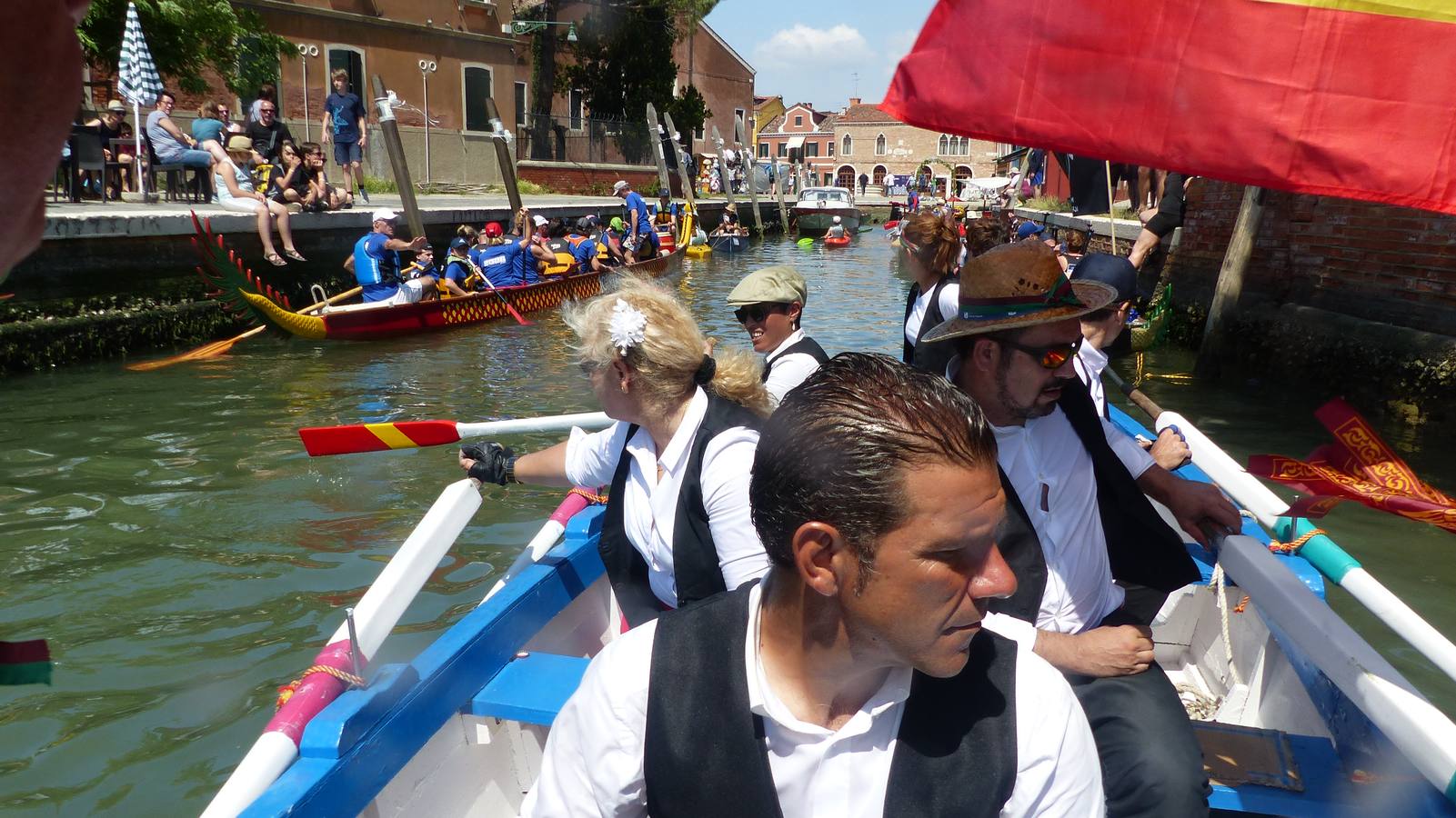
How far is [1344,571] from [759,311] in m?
2.38

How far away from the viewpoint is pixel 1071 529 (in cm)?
222

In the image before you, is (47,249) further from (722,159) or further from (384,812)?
(722,159)

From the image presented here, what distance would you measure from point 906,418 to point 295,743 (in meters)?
1.59

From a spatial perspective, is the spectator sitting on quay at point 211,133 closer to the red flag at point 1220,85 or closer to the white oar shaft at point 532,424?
the white oar shaft at point 532,424

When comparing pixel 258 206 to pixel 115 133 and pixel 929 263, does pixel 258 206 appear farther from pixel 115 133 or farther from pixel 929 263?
pixel 929 263

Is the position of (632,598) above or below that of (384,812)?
above

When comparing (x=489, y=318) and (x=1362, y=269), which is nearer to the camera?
(x=1362, y=269)

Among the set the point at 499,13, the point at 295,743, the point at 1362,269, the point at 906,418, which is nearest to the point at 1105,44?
the point at 906,418

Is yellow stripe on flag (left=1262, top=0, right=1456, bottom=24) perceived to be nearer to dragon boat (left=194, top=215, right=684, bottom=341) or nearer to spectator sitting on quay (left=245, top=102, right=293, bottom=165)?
dragon boat (left=194, top=215, right=684, bottom=341)

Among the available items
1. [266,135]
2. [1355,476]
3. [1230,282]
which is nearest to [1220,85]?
[1355,476]

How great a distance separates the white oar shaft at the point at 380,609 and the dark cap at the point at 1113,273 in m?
2.31

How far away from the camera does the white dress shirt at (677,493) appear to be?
2254 millimetres

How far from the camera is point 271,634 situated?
190 inches

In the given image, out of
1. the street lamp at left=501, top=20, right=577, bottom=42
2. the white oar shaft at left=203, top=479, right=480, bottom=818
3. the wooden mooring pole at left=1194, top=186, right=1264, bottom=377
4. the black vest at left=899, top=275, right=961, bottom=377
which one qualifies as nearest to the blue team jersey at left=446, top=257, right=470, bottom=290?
the wooden mooring pole at left=1194, top=186, right=1264, bottom=377
